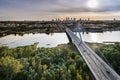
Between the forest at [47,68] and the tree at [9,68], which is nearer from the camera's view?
the forest at [47,68]

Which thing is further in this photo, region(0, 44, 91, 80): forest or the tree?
the tree

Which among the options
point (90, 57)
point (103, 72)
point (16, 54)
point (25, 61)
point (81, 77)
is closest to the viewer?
point (103, 72)

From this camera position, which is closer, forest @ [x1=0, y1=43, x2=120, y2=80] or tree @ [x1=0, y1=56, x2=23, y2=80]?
forest @ [x1=0, y1=43, x2=120, y2=80]

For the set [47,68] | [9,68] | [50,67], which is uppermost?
[9,68]

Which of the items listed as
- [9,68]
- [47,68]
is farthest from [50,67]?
[9,68]

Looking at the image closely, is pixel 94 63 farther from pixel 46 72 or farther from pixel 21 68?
pixel 21 68

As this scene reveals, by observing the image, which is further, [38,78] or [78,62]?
[78,62]

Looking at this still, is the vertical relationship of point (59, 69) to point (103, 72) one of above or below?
below

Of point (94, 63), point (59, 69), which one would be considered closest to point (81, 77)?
point (59, 69)

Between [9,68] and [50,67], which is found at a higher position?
[9,68]

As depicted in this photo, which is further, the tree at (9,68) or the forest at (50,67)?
the tree at (9,68)

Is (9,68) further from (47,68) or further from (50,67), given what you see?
(50,67)
